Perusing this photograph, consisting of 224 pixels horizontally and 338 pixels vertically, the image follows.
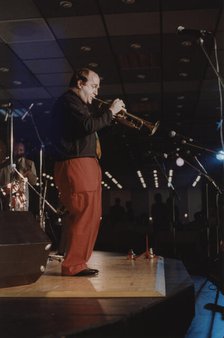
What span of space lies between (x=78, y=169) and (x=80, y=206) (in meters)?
0.24

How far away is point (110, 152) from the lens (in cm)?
1468

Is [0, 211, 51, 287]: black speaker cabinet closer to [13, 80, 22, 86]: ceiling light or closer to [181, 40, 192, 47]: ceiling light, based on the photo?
[181, 40, 192, 47]: ceiling light

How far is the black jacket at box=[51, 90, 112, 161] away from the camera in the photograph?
2.77m

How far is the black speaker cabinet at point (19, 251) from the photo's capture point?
253 cm

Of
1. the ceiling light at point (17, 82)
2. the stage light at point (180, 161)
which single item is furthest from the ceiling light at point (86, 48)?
the stage light at point (180, 161)

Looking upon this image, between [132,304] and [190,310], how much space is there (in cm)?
94

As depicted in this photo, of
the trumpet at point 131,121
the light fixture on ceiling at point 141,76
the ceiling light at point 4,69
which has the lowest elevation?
the trumpet at point 131,121

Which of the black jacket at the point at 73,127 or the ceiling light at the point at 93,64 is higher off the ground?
the ceiling light at the point at 93,64

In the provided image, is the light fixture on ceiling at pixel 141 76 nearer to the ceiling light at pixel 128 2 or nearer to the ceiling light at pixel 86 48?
the ceiling light at pixel 86 48

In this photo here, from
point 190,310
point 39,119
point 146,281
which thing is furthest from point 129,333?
point 39,119

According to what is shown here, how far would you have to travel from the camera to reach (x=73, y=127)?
281cm

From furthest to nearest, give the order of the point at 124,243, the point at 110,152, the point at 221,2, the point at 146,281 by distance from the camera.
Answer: the point at 110,152 < the point at 124,243 < the point at 221,2 < the point at 146,281

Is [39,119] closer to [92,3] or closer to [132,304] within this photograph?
[92,3]

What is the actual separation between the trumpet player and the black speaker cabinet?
211 millimetres
